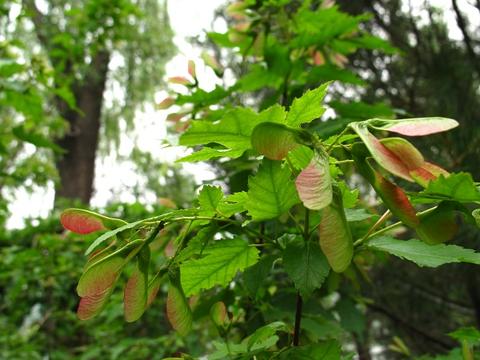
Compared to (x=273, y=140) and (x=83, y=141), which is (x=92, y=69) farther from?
(x=273, y=140)

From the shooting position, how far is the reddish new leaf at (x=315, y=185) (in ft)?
1.17

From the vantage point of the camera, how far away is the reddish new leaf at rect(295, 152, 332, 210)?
356 millimetres

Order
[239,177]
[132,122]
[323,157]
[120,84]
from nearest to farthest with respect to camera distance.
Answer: [323,157]
[239,177]
[120,84]
[132,122]

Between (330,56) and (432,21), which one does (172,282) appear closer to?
(330,56)

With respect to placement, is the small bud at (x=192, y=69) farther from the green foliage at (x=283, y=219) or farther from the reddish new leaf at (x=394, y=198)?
the reddish new leaf at (x=394, y=198)

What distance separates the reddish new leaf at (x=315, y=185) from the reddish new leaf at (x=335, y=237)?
0.11 feet

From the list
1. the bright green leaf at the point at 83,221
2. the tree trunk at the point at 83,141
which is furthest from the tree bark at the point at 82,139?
the bright green leaf at the point at 83,221

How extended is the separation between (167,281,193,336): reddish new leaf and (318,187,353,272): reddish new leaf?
0.16m

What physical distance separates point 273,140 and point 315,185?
55 millimetres

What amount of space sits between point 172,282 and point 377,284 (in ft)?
7.35

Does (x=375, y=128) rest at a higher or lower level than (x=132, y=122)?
lower

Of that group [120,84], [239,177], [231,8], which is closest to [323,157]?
[239,177]

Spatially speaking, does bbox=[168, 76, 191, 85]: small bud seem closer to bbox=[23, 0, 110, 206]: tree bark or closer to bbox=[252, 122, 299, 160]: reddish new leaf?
bbox=[252, 122, 299, 160]: reddish new leaf

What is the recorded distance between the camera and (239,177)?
0.90 metres
